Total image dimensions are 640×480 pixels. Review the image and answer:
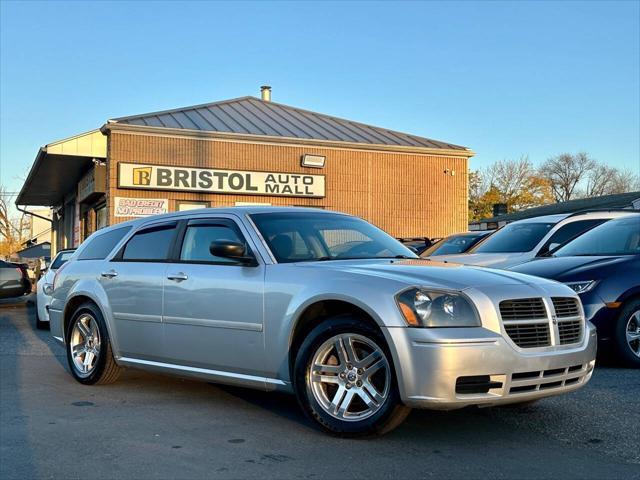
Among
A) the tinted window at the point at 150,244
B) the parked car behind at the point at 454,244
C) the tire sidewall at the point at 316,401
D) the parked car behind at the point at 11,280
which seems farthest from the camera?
the parked car behind at the point at 11,280

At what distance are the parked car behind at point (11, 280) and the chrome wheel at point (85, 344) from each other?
13304mm

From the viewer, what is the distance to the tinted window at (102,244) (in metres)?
7.47

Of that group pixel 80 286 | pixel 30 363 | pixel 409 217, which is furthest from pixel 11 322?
pixel 409 217

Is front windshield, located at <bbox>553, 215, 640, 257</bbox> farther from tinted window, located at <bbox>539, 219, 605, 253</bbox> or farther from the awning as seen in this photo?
the awning

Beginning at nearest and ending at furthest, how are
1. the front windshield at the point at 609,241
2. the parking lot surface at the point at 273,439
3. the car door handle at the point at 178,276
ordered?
the parking lot surface at the point at 273,439 < the car door handle at the point at 178,276 < the front windshield at the point at 609,241

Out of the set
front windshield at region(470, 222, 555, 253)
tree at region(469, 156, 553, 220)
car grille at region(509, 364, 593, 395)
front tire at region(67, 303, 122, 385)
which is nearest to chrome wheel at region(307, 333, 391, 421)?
car grille at region(509, 364, 593, 395)

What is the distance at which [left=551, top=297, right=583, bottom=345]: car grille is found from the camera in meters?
5.16

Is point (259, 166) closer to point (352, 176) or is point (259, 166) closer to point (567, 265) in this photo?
point (352, 176)

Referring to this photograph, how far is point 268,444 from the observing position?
4.91 meters

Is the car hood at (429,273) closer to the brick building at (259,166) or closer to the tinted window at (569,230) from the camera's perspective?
the tinted window at (569,230)

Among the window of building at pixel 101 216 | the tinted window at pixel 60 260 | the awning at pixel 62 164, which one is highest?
the awning at pixel 62 164

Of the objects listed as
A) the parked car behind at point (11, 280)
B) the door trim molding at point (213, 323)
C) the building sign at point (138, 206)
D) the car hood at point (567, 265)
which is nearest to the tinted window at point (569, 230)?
the car hood at point (567, 265)

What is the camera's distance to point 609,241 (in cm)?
920

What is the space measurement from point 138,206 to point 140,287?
1754cm
